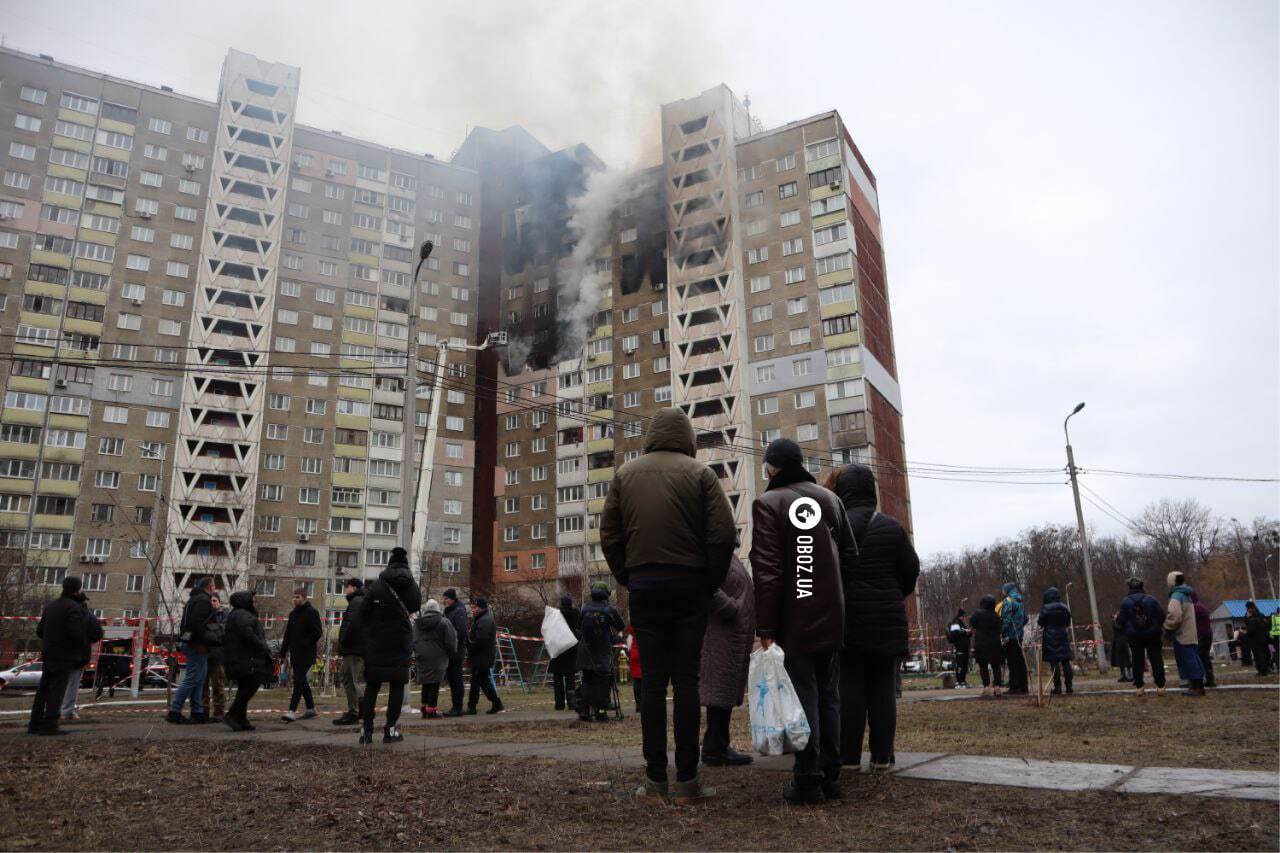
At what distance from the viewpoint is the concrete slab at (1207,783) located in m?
4.07

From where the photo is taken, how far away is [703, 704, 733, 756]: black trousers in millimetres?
6246

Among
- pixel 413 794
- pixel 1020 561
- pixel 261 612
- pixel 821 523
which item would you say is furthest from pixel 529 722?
pixel 1020 561

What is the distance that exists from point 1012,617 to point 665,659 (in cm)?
1209

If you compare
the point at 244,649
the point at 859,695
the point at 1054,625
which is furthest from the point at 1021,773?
the point at 1054,625

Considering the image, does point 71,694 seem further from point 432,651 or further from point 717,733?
point 717,733

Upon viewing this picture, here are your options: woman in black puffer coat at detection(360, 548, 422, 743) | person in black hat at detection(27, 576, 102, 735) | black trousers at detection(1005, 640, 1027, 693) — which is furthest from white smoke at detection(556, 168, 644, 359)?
woman in black puffer coat at detection(360, 548, 422, 743)

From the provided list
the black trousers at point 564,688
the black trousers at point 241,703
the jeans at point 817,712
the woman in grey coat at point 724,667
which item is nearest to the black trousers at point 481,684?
the black trousers at point 564,688

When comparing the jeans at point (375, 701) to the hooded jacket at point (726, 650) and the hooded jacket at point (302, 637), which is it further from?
the hooded jacket at point (302, 637)

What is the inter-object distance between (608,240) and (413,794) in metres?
78.0

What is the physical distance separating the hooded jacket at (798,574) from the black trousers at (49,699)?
9253mm

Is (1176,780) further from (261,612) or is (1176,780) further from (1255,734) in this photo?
(261,612)

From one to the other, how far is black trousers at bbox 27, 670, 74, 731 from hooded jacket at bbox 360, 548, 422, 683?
4.58m

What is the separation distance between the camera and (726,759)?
6.18 metres

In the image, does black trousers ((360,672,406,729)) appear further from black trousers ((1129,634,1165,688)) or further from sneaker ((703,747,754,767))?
black trousers ((1129,634,1165,688))
